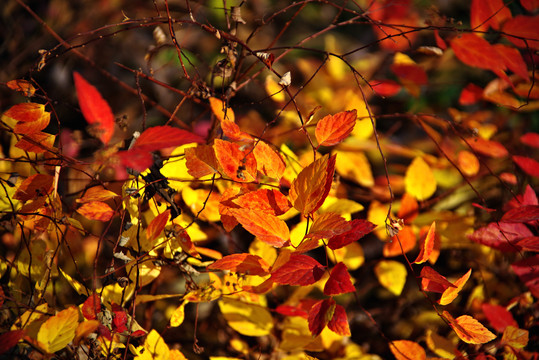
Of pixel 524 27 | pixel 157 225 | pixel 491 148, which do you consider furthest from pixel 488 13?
pixel 157 225

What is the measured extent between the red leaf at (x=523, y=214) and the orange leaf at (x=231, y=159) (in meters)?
0.45

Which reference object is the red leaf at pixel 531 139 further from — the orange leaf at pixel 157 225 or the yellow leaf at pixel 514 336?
the orange leaf at pixel 157 225

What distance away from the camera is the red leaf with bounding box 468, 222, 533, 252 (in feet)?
2.39

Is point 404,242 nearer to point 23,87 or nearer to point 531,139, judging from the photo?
point 531,139

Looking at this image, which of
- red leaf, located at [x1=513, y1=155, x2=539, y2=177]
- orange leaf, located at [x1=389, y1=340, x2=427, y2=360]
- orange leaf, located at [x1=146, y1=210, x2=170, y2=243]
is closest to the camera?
orange leaf, located at [x1=146, y1=210, x2=170, y2=243]

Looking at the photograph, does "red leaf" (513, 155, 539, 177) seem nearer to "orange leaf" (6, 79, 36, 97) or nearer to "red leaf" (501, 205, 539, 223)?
"red leaf" (501, 205, 539, 223)

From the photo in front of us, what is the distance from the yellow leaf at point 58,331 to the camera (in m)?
0.56

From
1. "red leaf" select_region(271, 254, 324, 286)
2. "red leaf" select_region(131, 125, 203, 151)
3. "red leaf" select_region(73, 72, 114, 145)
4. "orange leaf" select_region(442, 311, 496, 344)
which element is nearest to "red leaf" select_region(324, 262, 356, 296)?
"red leaf" select_region(271, 254, 324, 286)

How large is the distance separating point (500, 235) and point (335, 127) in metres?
0.39

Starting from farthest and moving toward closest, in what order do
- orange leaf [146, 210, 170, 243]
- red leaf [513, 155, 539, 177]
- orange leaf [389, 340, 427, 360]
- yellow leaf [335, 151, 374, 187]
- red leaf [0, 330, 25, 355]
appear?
yellow leaf [335, 151, 374, 187]
red leaf [513, 155, 539, 177]
orange leaf [389, 340, 427, 360]
orange leaf [146, 210, 170, 243]
red leaf [0, 330, 25, 355]

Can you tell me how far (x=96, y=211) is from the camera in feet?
2.13

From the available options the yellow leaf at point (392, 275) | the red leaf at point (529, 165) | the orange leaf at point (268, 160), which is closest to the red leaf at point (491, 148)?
the red leaf at point (529, 165)

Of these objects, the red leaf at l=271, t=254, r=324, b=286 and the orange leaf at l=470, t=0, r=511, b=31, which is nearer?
the red leaf at l=271, t=254, r=324, b=286

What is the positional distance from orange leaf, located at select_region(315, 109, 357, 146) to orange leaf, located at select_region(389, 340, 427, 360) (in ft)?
1.28
